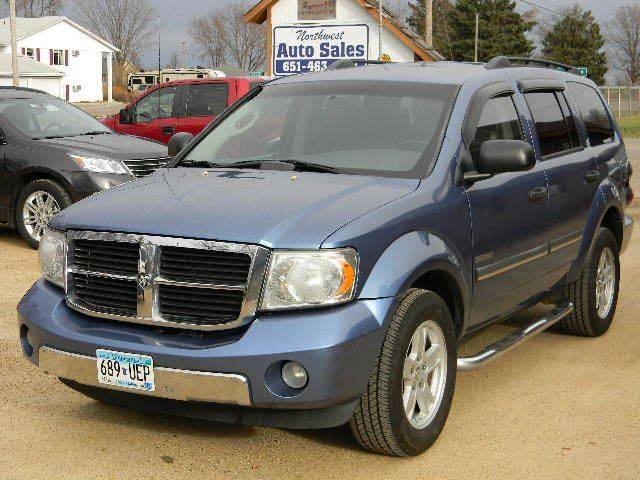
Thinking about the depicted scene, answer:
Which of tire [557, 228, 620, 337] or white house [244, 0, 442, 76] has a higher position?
white house [244, 0, 442, 76]

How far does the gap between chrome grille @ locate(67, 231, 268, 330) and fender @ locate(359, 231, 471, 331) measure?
0.49m

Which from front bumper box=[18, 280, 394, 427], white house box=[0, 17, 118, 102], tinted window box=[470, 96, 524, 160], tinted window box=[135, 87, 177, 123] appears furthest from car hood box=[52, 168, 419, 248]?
white house box=[0, 17, 118, 102]

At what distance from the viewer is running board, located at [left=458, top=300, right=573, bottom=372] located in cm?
508

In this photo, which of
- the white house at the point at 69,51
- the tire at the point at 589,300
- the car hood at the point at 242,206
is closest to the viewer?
the car hood at the point at 242,206

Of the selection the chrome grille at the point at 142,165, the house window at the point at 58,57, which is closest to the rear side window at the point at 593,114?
the chrome grille at the point at 142,165

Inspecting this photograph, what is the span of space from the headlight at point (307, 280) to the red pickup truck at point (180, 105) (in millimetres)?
11652

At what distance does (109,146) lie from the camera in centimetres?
1112

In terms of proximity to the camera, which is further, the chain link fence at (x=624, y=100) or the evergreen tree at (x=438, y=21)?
the evergreen tree at (x=438, y=21)

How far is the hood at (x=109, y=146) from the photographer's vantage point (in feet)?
35.6

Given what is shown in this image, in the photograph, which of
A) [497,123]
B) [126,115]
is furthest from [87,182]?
[497,123]

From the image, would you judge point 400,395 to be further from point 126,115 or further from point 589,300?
point 126,115

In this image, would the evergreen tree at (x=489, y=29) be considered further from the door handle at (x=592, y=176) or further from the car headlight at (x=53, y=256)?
the car headlight at (x=53, y=256)

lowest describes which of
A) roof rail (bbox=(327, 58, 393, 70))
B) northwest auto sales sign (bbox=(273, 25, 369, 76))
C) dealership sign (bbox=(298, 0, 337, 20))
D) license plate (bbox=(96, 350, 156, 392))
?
license plate (bbox=(96, 350, 156, 392))

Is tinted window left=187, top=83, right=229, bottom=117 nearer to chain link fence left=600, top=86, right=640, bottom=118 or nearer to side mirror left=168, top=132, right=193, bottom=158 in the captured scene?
side mirror left=168, top=132, right=193, bottom=158
